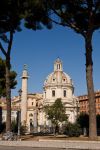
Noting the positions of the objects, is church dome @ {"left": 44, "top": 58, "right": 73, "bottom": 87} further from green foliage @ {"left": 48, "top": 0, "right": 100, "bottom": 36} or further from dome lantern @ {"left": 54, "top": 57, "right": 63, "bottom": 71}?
green foliage @ {"left": 48, "top": 0, "right": 100, "bottom": 36}

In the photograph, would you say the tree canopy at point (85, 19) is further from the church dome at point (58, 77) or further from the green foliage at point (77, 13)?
the church dome at point (58, 77)

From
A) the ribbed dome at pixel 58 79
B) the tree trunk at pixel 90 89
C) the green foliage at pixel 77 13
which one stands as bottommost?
the tree trunk at pixel 90 89

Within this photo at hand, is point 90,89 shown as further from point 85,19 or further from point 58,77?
point 58,77

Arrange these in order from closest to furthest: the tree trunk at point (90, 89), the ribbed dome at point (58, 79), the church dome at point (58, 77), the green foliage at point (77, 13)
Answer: the tree trunk at point (90, 89) < the green foliage at point (77, 13) < the church dome at point (58, 77) < the ribbed dome at point (58, 79)

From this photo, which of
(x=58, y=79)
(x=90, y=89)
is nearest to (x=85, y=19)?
(x=90, y=89)

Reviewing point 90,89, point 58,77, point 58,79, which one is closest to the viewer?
point 90,89

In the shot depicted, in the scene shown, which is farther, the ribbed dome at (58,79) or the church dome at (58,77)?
the ribbed dome at (58,79)

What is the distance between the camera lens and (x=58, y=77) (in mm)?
100250

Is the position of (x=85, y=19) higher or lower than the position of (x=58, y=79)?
lower

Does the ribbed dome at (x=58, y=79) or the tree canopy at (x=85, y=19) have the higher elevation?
the ribbed dome at (x=58, y=79)

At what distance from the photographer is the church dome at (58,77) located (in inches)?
3930

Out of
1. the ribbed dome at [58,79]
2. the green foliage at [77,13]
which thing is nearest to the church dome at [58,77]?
the ribbed dome at [58,79]

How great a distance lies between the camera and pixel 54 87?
99562mm

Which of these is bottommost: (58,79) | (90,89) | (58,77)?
(90,89)
